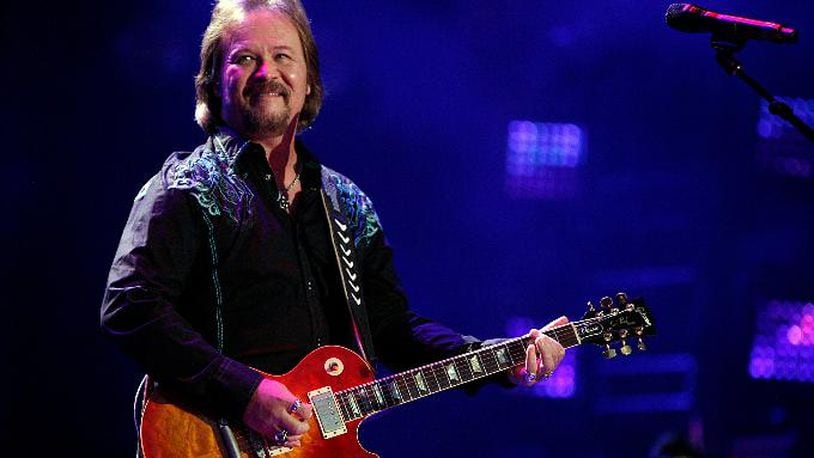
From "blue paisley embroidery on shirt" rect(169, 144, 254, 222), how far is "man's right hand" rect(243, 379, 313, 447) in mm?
620

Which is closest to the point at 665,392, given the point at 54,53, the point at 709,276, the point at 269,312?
the point at 709,276

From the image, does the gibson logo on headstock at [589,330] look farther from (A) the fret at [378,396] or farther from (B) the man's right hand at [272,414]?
(B) the man's right hand at [272,414]

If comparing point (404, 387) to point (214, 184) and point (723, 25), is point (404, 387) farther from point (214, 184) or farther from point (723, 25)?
point (723, 25)

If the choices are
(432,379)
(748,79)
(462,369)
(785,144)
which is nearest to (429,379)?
(432,379)

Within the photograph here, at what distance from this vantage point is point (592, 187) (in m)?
5.92

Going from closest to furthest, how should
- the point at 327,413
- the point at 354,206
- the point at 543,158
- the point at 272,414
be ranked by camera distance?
the point at 272,414, the point at 327,413, the point at 354,206, the point at 543,158

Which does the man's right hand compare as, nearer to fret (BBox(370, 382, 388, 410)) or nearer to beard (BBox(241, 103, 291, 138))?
fret (BBox(370, 382, 388, 410))

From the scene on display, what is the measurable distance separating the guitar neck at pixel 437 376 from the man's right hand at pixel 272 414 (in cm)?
20

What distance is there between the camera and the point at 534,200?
584 centimetres

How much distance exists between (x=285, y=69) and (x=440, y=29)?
7.74ft

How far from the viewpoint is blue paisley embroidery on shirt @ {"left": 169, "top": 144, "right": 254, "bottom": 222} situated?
127 inches

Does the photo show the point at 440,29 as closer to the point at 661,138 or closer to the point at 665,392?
the point at 661,138

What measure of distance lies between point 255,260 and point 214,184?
29 cm

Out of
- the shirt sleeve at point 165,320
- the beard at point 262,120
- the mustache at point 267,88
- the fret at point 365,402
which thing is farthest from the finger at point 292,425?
the mustache at point 267,88
